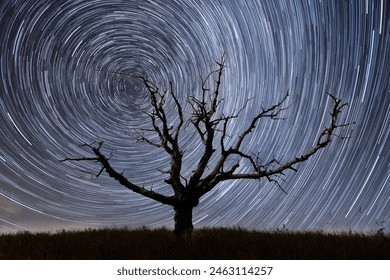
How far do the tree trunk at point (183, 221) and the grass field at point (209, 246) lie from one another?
0.98 feet

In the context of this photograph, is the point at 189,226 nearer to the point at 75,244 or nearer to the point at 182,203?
the point at 182,203

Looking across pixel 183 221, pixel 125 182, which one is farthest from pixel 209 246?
pixel 125 182

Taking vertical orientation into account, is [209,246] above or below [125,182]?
below

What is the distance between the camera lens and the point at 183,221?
1236cm

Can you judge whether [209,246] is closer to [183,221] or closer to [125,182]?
[183,221]

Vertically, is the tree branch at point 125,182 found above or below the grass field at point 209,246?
above

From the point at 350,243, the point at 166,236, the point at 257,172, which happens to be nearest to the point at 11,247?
the point at 166,236

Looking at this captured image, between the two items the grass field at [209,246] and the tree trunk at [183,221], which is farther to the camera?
the tree trunk at [183,221]

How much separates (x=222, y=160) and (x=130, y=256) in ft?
17.7

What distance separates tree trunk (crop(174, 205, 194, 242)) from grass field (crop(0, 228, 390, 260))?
0.30 m

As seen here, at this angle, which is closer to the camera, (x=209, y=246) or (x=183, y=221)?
(x=209, y=246)

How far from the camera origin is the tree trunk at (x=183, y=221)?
1212 cm

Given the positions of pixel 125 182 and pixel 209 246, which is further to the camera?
pixel 125 182

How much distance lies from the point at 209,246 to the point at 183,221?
2575 mm
